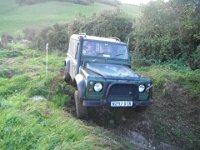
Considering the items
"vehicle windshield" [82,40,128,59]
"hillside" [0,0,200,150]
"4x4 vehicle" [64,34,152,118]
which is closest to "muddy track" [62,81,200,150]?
"hillside" [0,0,200,150]

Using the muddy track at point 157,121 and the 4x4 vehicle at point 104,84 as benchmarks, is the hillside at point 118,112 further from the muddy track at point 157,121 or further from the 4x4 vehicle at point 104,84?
the 4x4 vehicle at point 104,84

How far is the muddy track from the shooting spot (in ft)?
21.6

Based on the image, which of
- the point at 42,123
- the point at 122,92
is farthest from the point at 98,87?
the point at 42,123

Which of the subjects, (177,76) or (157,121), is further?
(177,76)

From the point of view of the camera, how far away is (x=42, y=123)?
263 inches

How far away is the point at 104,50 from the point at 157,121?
226 centimetres

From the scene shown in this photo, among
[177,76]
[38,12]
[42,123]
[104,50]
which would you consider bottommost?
[42,123]

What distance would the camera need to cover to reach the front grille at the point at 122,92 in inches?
270

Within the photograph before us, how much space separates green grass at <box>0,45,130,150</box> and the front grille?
851mm

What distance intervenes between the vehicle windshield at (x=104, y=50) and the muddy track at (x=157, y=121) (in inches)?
54.0

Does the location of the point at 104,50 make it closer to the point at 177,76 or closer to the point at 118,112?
the point at 118,112

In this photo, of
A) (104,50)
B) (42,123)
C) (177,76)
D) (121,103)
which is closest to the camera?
(42,123)

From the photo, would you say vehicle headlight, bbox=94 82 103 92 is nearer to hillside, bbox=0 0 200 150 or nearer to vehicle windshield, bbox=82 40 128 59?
hillside, bbox=0 0 200 150

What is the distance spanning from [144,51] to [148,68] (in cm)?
169
